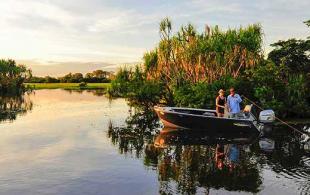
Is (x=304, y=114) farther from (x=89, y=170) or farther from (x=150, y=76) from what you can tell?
(x=89, y=170)

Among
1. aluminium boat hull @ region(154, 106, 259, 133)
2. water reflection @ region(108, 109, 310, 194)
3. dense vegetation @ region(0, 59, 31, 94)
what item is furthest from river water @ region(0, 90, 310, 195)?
dense vegetation @ region(0, 59, 31, 94)

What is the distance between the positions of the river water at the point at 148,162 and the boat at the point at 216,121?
73 cm

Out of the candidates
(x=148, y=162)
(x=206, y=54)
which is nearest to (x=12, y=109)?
(x=206, y=54)

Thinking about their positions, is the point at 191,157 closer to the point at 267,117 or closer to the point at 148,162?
the point at 148,162

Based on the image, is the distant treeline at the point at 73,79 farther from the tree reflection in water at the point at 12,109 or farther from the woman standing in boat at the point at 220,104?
the woman standing in boat at the point at 220,104

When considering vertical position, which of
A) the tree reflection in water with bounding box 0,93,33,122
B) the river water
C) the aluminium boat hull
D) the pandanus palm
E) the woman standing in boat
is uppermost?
the pandanus palm

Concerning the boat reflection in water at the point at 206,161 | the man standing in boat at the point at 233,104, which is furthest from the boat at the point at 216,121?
the boat reflection in water at the point at 206,161

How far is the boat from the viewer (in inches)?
1074

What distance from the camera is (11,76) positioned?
415ft

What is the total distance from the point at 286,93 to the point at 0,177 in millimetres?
23511

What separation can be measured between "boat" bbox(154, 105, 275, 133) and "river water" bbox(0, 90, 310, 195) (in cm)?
73

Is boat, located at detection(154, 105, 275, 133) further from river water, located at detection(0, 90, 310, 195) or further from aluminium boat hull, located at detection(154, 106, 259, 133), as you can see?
river water, located at detection(0, 90, 310, 195)

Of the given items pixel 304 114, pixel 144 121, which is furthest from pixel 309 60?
pixel 144 121

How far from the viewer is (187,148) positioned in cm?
2306
